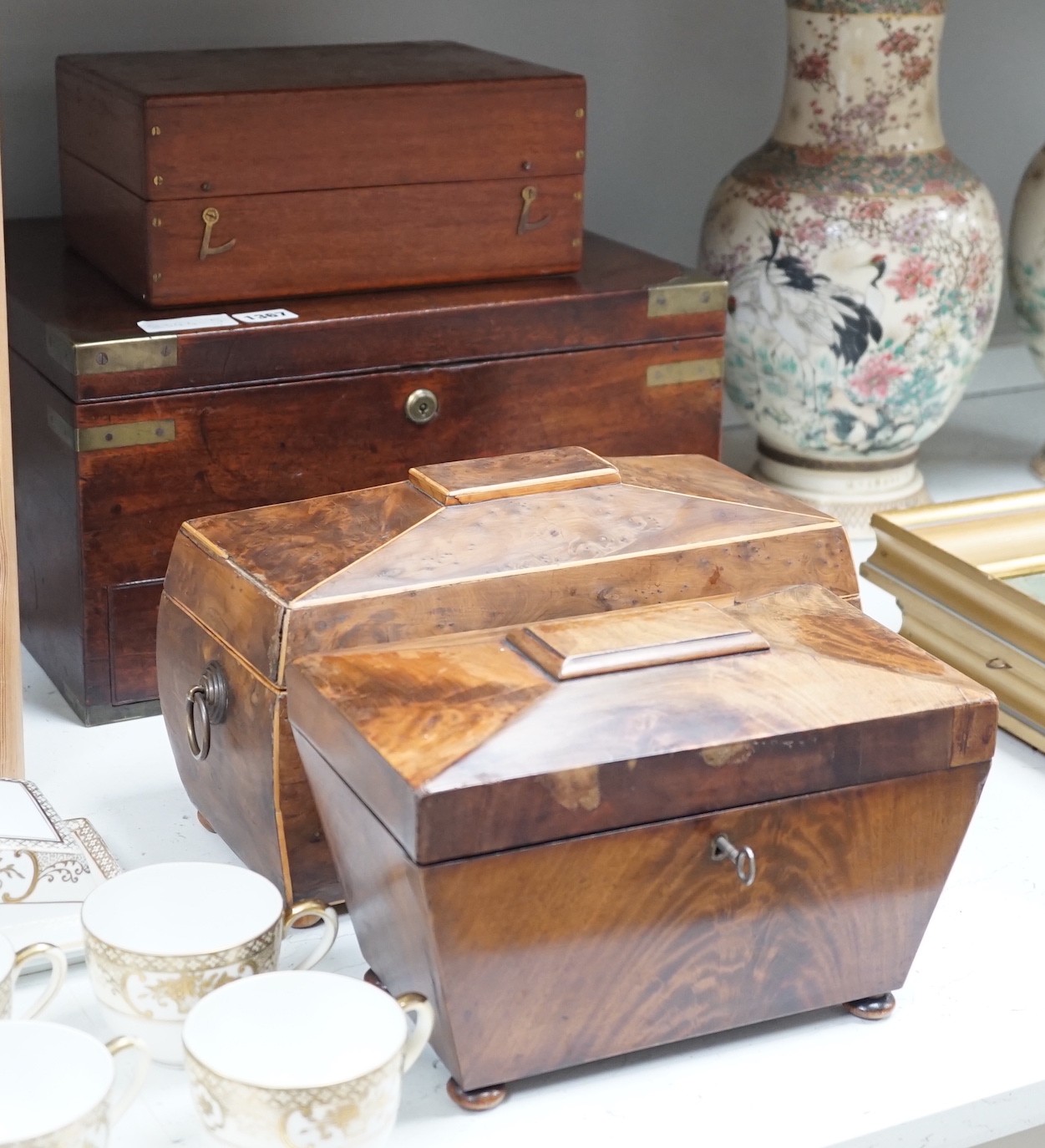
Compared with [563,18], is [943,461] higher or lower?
lower

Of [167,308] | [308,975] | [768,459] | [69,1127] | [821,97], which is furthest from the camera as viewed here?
[768,459]

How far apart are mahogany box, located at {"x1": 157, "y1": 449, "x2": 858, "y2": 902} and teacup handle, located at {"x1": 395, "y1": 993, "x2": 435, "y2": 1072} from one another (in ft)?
0.52

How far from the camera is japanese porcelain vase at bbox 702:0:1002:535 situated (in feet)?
4.35

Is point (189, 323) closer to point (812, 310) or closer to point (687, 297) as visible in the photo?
point (687, 297)

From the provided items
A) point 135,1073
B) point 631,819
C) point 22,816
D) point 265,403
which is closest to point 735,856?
point 631,819

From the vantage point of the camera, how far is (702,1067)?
0.75 meters

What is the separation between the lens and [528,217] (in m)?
1.21

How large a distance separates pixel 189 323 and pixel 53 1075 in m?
0.56

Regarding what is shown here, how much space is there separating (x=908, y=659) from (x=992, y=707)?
5 cm

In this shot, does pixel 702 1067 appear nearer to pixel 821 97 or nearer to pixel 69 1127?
pixel 69 1127

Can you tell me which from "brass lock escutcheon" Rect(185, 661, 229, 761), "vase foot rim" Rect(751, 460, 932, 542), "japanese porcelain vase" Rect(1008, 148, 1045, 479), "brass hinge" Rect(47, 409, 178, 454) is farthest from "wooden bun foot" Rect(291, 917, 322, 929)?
"japanese porcelain vase" Rect(1008, 148, 1045, 479)

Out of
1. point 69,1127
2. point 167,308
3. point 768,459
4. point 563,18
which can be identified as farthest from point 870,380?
point 69,1127

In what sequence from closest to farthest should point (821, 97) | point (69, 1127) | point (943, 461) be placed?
point (69, 1127)
point (821, 97)
point (943, 461)

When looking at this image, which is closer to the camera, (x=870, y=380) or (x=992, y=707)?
(x=992, y=707)
